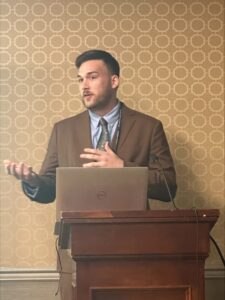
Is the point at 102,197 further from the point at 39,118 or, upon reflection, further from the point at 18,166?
the point at 39,118

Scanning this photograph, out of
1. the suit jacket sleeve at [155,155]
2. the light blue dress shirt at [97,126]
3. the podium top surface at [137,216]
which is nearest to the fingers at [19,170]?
the light blue dress shirt at [97,126]

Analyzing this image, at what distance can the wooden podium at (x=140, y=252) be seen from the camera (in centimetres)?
190

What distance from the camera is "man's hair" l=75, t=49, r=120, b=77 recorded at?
3105 millimetres

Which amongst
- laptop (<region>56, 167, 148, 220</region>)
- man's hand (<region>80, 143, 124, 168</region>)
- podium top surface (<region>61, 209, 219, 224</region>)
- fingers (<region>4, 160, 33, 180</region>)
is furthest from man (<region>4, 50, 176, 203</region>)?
podium top surface (<region>61, 209, 219, 224</region>)

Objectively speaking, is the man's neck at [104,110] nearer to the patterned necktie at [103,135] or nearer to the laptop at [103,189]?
the patterned necktie at [103,135]

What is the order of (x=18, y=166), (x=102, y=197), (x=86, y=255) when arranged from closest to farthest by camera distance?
(x=86, y=255)
(x=102, y=197)
(x=18, y=166)

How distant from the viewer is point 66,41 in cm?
318

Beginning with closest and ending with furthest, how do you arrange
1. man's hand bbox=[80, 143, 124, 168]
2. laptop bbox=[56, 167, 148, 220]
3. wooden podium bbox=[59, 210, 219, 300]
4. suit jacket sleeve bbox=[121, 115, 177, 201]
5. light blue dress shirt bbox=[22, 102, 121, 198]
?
1. wooden podium bbox=[59, 210, 219, 300]
2. laptop bbox=[56, 167, 148, 220]
3. man's hand bbox=[80, 143, 124, 168]
4. suit jacket sleeve bbox=[121, 115, 177, 201]
5. light blue dress shirt bbox=[22, 102, 121, 198]

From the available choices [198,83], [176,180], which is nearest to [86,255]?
[176,180]

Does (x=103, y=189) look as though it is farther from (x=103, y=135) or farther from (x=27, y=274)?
(x=27, y=274)

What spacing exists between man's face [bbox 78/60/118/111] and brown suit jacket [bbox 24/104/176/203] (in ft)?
0.24

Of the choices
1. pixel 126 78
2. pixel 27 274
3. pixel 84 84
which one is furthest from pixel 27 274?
pixel 126 78

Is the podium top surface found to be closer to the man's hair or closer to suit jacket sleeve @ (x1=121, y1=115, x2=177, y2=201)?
suit jacket sleeve @ (x1=121, y1=115, x2=177, y2=201)

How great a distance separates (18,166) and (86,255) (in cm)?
91
